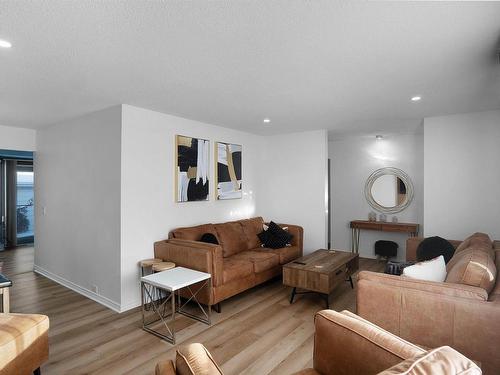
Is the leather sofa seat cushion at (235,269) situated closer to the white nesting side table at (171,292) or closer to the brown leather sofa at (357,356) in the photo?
the white nesting side table at (171,292)

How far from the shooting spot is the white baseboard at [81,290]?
344cm

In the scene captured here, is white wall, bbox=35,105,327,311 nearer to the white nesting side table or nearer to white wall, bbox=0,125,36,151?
white wall, bbox=0,125,36,151

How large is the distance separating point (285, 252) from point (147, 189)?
221cm

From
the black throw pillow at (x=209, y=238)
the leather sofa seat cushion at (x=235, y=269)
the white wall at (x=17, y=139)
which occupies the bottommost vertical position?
the leather sofa seat cushion at (x=235, y=269)

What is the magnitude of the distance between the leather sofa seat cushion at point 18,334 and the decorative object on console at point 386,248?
17.6ft

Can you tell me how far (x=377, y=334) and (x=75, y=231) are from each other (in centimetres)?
409

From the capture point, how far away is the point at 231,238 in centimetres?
429

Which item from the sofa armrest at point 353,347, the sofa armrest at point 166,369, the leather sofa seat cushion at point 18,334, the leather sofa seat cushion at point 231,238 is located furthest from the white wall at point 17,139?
the sofa armrest at point 353,347

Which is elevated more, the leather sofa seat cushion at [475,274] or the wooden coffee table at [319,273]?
the leather sofa seat cushion at [475,274]

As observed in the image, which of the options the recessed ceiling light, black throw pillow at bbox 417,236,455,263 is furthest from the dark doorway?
black throw pillow at bbox 417,236,455,263

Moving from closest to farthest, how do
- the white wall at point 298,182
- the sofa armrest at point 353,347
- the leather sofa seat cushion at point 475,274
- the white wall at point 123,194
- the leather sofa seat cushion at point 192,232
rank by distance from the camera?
the sofa armrest at point 353,347 < the leather sofa seat cushion at point 475,274 < the white wall at point 123,194 < the leather sofa seat cushion at point 192,232 < the white wall at point 298,182

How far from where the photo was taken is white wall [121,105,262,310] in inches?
134

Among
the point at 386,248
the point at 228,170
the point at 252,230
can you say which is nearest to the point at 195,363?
the point at 252,230

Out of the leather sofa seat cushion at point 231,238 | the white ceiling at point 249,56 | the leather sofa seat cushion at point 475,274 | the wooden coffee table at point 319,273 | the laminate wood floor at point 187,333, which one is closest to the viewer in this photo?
the white ceiling at point 249,56
